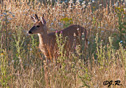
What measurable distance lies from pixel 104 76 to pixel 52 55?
2015 mm

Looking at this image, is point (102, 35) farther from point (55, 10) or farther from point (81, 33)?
point (55, 10)

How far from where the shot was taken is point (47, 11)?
8.65 metres

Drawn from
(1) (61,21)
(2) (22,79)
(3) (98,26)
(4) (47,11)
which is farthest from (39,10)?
(2) (22,79)

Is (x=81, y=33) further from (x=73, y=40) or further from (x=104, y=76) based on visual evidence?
(x=104, y=76)

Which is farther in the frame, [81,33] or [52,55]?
[81,33]

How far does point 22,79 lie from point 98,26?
12.4 feet

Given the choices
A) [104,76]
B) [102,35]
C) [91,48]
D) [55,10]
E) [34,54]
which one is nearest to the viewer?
[104,76]

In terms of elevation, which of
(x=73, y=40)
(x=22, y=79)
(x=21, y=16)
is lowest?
(x=22, y=79)

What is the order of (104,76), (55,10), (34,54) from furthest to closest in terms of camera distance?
(55,10) → (34,54) → (104,76)

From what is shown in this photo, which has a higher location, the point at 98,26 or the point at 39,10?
the point at 39,10

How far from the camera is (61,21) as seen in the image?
814 centimetres

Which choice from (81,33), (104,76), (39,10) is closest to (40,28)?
(81,33)

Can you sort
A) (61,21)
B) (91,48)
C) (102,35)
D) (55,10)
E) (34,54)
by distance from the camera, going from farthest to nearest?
(55,10)
(61,21)
(102,35)
(91,48)
(34,54)

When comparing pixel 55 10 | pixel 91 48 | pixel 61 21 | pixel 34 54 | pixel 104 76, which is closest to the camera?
pixel 104 76
